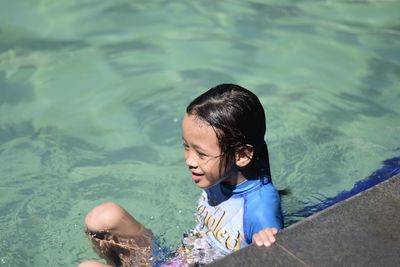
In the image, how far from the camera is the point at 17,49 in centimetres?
631

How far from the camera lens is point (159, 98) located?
18.2 feet

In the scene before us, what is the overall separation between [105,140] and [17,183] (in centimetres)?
80

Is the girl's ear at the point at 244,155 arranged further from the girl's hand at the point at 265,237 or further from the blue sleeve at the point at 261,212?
the girl's hand at the point at 265,237

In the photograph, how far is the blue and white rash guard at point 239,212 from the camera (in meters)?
3.04

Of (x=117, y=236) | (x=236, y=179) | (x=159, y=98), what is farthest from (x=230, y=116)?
(x=159, y=98)

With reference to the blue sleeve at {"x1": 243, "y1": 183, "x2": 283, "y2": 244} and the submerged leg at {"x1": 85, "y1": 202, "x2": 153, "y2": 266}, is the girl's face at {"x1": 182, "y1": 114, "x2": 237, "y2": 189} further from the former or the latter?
the submerged leg at {"x1": 85, "y1": 202, "x2": 153, "y2": 266}

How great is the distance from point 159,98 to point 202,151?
261cm

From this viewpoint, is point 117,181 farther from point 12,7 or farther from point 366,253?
point 12,7

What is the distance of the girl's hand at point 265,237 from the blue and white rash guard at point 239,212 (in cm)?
15

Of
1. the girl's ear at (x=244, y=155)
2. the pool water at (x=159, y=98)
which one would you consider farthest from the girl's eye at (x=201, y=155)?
the pool water at (x=159, y=98)

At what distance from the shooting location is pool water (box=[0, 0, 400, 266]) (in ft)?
14.7

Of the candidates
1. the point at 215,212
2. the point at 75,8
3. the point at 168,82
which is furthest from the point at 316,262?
the point at 75,8

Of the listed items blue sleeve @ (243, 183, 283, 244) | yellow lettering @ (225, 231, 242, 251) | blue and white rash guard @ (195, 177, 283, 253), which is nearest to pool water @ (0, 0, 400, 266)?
blue and white rash guard @ (195, 177, 283, 253)

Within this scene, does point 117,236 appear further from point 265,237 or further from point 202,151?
point 265,237
